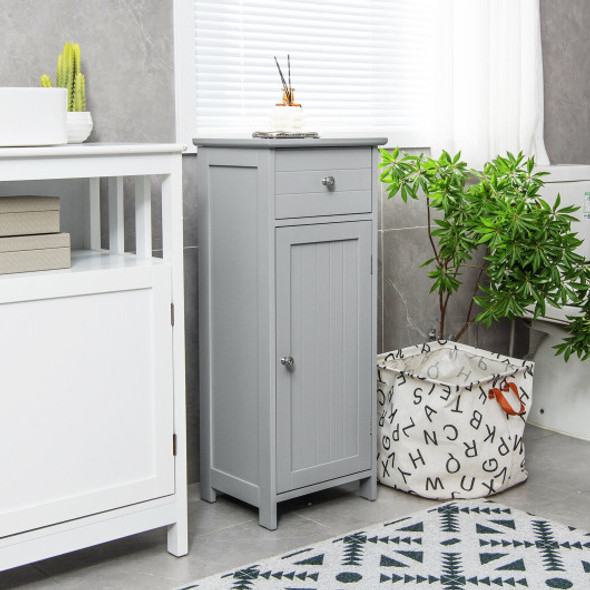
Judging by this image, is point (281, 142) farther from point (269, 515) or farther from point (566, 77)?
point (566, 77)

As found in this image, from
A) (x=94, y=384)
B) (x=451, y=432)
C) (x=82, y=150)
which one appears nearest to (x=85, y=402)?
(x=94, y=384)

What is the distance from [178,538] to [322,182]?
35.8 inches

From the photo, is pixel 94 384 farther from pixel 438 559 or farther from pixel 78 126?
pixel 438 559

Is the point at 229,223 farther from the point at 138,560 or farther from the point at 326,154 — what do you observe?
the point at 138,560

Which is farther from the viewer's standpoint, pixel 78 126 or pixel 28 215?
pixel 78 126

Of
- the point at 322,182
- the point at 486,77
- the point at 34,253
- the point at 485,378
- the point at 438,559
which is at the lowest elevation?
the point at 438,559

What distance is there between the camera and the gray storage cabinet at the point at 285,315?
7.58 feet

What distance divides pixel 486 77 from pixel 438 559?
157 centimetres

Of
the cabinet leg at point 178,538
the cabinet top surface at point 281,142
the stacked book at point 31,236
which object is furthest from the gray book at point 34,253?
the cabinet leg at point 178,538

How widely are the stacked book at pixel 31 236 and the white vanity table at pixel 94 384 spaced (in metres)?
0.03

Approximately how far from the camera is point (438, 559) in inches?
85.8

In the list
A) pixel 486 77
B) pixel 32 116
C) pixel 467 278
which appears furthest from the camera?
pixel 467 278

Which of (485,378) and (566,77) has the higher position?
(566,77)

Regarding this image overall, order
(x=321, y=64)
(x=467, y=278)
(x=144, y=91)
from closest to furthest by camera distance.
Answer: (x=144, y=91), (x=321, y=64), (x=467, y=278)
